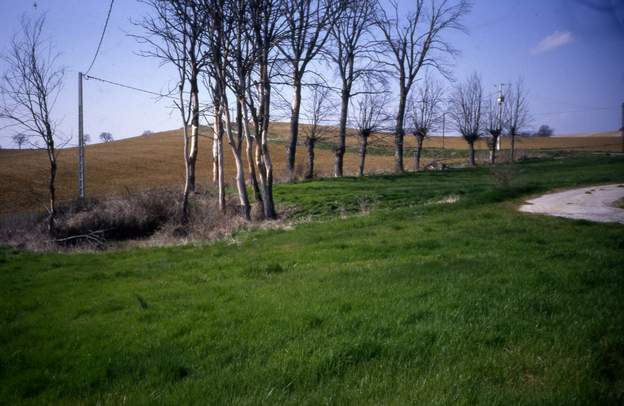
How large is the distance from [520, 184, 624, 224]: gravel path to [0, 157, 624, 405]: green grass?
283 centimetres

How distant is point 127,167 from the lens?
4784cm

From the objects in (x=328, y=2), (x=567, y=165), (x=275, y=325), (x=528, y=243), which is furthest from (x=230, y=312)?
(x=567, y=165)

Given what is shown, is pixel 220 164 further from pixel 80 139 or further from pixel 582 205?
pixel 582 205

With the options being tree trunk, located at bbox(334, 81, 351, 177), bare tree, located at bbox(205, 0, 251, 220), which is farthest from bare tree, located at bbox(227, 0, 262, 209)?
tree trunk, located at bbox(334, 81, 351, 177)

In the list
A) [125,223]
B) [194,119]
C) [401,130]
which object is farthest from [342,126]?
[125,223]

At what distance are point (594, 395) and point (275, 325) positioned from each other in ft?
10.1

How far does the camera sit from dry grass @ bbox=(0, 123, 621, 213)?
98.9 ft

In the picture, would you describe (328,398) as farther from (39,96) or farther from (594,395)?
(39,96)

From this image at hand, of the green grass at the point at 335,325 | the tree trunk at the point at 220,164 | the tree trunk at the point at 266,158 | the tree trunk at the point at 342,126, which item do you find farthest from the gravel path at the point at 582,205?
the tree trunk at the point at 342,126

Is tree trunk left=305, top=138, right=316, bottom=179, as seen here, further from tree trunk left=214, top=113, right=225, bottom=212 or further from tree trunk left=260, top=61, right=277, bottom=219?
tree trunk left=260, top=61, right=277, bottom=219

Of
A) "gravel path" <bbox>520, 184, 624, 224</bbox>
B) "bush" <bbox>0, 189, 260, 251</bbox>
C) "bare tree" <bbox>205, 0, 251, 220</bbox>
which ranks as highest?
"bare tree" <bbox>205, 0, 251, 220</bbox>

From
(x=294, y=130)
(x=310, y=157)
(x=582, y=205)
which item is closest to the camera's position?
(x=582, y=205)

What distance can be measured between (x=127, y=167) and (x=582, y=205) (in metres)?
43.3

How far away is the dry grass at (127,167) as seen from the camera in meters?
30.1
